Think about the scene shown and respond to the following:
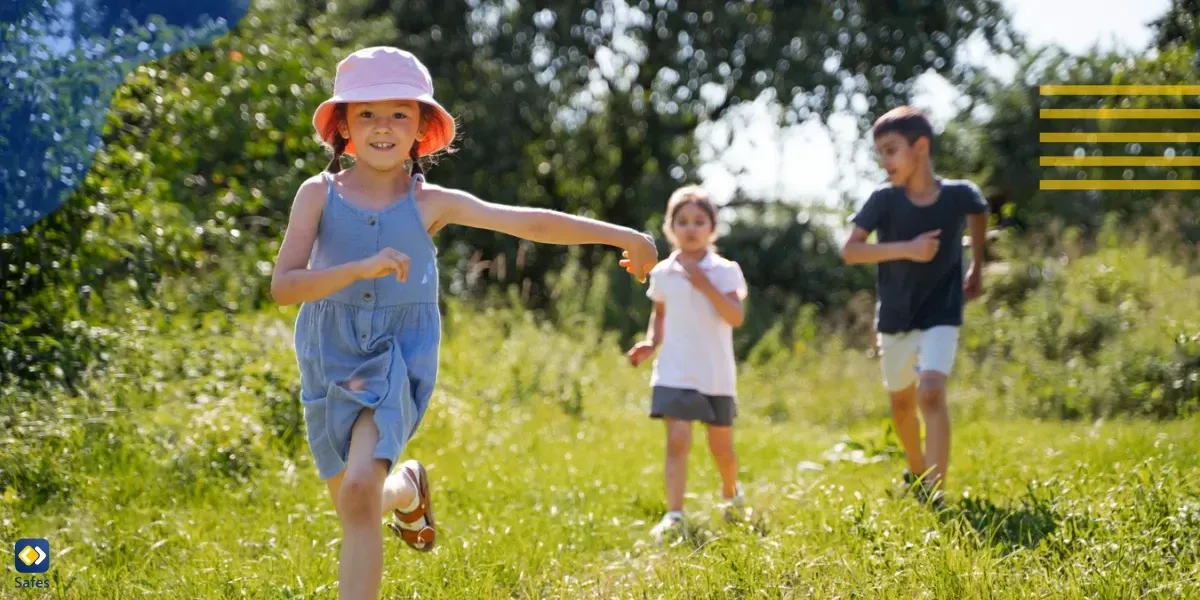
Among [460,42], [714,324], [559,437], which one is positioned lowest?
[559,437]

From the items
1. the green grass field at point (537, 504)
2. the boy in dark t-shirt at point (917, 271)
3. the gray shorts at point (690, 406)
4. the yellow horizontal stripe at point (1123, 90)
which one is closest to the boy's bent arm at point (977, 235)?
the boy in dark t-shirt at point (917, 271)

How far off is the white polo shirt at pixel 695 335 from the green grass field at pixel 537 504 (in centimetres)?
58

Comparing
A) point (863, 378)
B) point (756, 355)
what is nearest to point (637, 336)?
point (756, 355)

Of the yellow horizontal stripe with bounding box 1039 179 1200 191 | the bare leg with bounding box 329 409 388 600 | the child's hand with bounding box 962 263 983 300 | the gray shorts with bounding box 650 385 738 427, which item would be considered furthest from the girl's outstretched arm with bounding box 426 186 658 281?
the yellow horizontal stripe with bounding box 1039 179 1200 191

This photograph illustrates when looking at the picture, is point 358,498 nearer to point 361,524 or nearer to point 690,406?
point 361,524

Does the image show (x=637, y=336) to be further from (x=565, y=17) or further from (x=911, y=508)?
(x=911, y=508)

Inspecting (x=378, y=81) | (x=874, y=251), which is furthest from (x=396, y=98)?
(x=874, y=251)

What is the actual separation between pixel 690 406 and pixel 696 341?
31 centimetres

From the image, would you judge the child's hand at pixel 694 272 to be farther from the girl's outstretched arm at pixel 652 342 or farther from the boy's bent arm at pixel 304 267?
the boy's bent arm at pixel 304 267

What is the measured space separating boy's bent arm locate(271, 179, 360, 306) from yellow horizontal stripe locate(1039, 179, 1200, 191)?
32.9ft

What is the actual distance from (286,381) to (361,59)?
9.86ft

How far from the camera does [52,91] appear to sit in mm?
4871

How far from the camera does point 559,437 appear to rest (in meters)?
7.53

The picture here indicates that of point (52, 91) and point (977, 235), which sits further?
point (977, 235)
